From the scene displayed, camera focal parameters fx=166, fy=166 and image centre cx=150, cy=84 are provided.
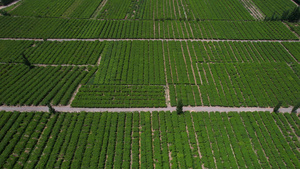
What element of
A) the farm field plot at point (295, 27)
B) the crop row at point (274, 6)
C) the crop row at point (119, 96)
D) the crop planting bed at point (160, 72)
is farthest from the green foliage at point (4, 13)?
the farm field plot at point (295, 27)

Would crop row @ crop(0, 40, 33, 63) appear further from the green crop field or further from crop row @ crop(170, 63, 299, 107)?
crop row @ crop(170, 63, 299, 107)

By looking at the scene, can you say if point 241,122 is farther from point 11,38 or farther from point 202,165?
point 11,38

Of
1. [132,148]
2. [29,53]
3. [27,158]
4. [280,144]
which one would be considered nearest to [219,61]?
[280,144]

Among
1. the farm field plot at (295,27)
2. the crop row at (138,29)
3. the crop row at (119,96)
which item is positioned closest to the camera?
the crop row at (119,96)

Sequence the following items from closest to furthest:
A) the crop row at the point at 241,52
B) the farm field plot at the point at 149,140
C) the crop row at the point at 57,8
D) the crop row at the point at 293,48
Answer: the farm field plot at the point at 149,140 < the crop row at the point at 241,52 < the crop row at the point at 293,48 < the crop row at the point at 57,8

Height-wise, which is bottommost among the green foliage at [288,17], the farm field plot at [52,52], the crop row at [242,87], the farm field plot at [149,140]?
the farm field plot at [149,140]

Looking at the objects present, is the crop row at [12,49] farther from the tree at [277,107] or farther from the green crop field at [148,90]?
the tree at [277,107]
